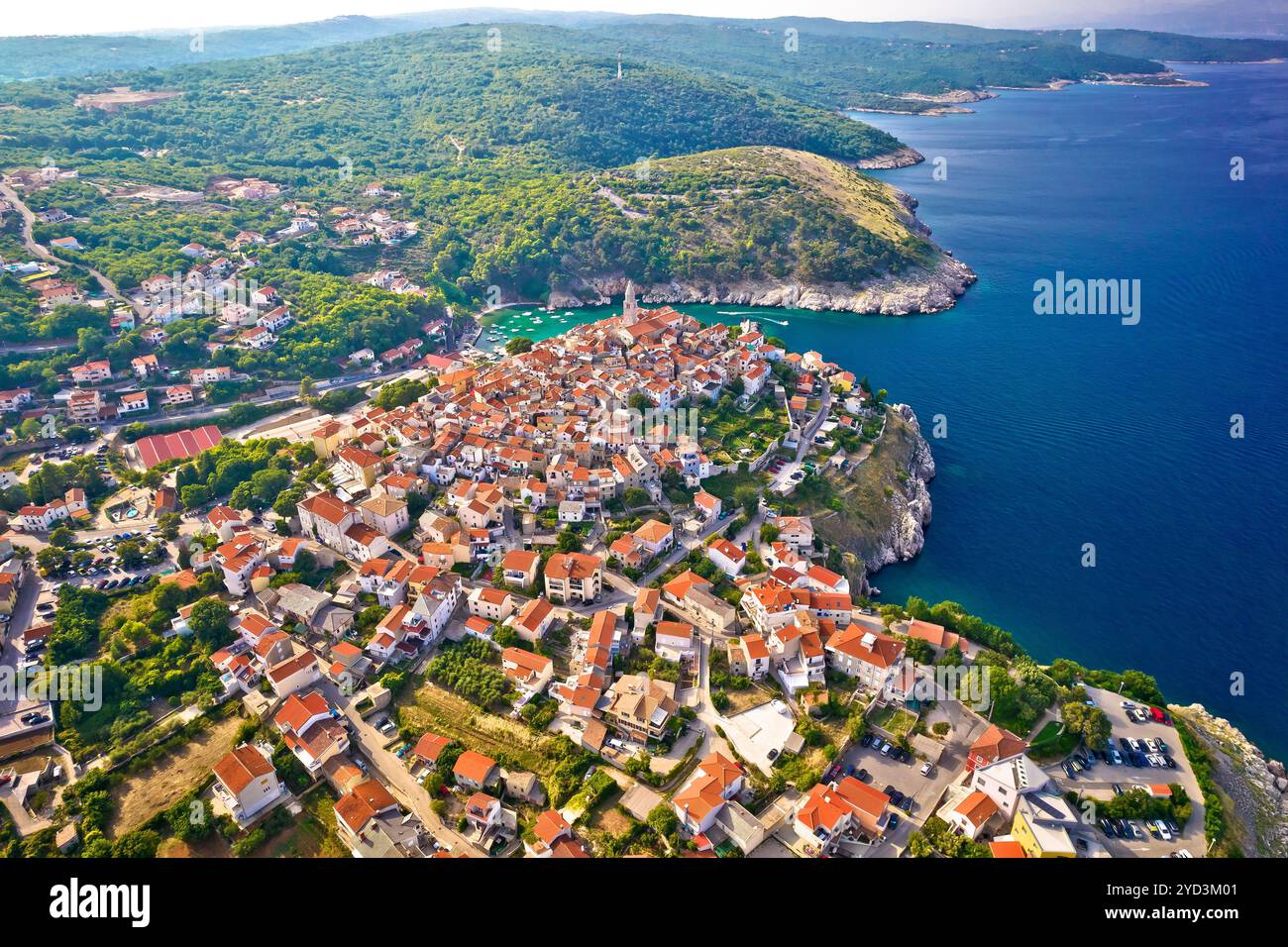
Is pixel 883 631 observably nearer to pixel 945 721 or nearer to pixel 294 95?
pixel 945 721

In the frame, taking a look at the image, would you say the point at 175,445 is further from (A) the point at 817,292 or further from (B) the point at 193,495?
(A) the point at 817,292

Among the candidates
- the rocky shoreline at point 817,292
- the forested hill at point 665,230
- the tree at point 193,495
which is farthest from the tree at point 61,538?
the rocky shoreline at point 817,292

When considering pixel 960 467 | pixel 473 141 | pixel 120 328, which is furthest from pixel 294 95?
pixel 960 467

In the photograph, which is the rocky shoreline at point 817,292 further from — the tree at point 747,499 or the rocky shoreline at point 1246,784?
the rocky shoreline at point 1246,784

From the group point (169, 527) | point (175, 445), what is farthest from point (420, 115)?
point (169, 527)

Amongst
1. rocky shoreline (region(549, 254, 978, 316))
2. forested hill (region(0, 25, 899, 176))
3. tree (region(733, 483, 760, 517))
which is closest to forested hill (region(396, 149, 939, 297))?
rocky shoreline (region(549, 254, 978, 316))

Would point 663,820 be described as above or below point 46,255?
below
